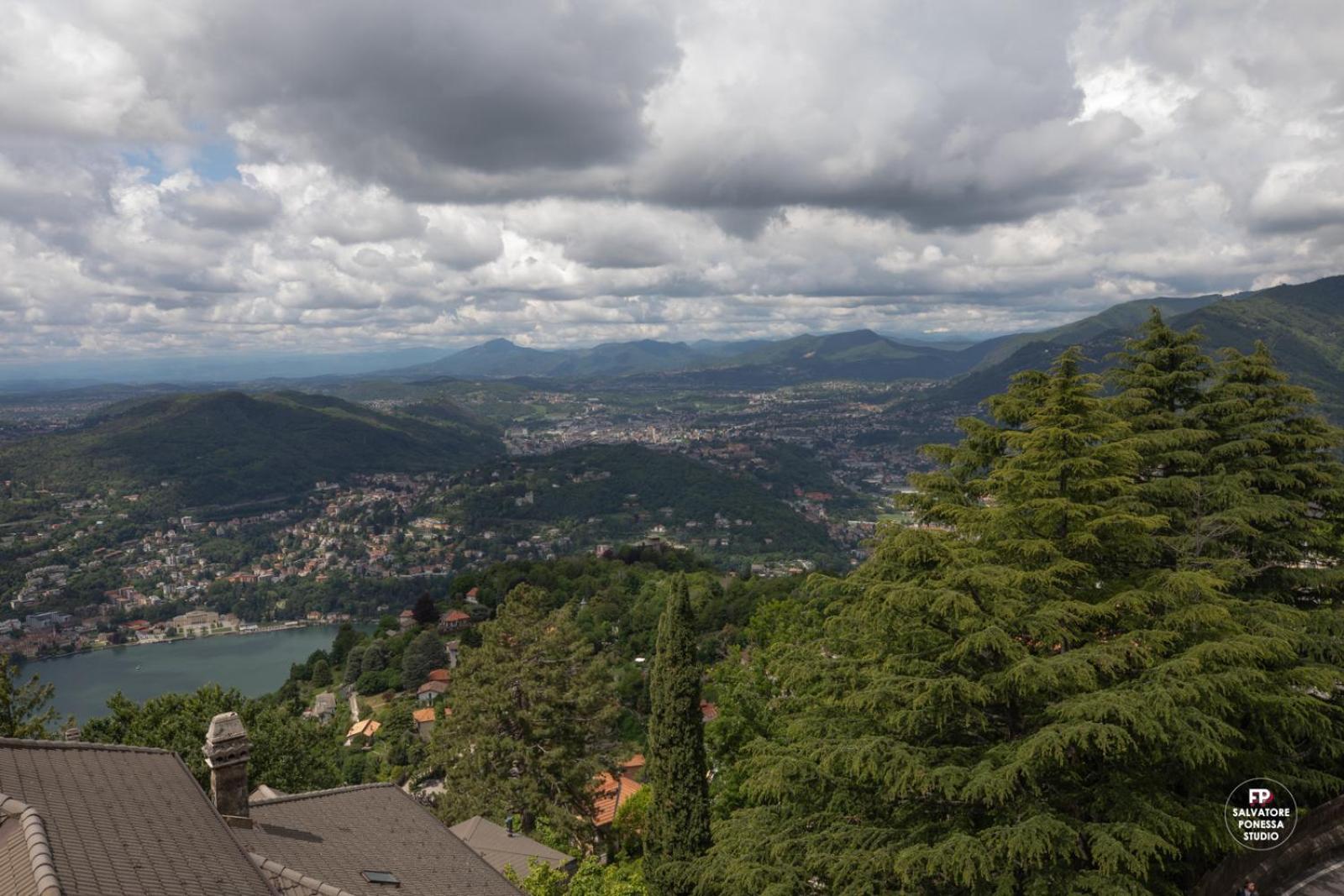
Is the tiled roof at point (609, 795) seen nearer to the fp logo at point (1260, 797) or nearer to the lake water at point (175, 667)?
the fp logo at point (1260, 797)

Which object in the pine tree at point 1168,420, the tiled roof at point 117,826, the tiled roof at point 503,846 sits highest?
the pine tree at point 1168,420

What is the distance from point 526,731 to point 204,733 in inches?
382

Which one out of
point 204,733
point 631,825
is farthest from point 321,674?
point 631,825

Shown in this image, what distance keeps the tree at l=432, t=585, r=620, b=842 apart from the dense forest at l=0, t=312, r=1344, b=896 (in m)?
1.76

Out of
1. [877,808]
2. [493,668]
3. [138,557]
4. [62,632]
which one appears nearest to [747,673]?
[493,668]

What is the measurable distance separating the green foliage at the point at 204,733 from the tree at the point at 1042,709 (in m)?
16.4

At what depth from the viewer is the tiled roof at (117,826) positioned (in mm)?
4598

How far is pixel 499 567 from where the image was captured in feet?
268

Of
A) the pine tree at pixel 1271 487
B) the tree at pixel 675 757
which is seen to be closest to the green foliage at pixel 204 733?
the tree at pixel 675 757

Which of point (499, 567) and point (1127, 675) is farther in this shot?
point (499, 567)

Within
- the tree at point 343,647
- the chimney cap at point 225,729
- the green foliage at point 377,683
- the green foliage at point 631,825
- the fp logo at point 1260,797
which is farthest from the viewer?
the tree at point 343,647

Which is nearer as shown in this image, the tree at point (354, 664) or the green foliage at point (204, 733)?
the green foliage at point (204, 733)

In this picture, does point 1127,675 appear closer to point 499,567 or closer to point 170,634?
point 499,567

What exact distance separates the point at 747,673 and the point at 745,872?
10507 millimetres
